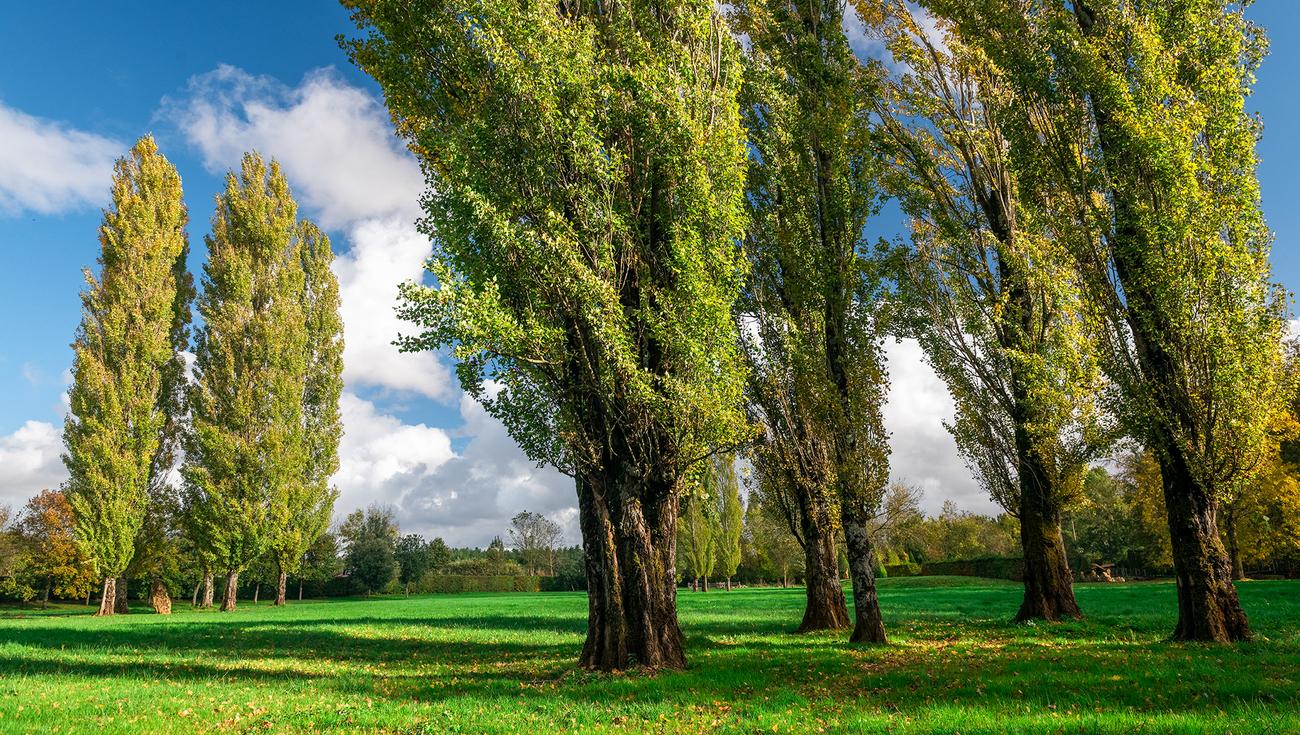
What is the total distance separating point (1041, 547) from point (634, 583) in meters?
12.0

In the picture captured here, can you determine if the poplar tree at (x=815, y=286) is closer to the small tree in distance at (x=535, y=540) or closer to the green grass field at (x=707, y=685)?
the green grass field at (x=707, y=685)

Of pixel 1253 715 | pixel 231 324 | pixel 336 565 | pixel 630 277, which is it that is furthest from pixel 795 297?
pixel 336 565

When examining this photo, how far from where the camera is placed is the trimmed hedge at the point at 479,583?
75812 millimetres

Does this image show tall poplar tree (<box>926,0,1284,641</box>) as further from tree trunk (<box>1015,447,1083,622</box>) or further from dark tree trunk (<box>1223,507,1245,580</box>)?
dark tree trunk (<box>1223,507,1245,580</box>)

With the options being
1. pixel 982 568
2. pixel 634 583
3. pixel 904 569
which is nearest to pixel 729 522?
pixel 904 569

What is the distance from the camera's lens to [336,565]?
64375mm

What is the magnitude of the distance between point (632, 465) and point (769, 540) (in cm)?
5730

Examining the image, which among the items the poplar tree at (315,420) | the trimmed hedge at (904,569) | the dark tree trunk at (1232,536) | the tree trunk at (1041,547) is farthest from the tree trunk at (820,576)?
the trimmed hedge at (904,569)

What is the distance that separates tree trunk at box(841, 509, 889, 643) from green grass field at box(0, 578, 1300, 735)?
1.52 ft

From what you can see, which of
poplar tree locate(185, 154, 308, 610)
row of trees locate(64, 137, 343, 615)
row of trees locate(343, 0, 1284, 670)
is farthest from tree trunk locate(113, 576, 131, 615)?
row of trees locate(343, 0, 1284, 670)

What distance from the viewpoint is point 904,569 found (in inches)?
2509

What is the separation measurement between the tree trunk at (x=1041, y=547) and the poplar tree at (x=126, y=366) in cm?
3945

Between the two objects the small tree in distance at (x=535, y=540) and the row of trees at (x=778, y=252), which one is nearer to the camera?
the row of trees at (x=778, y=252)

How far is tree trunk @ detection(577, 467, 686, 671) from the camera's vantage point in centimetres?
1095
